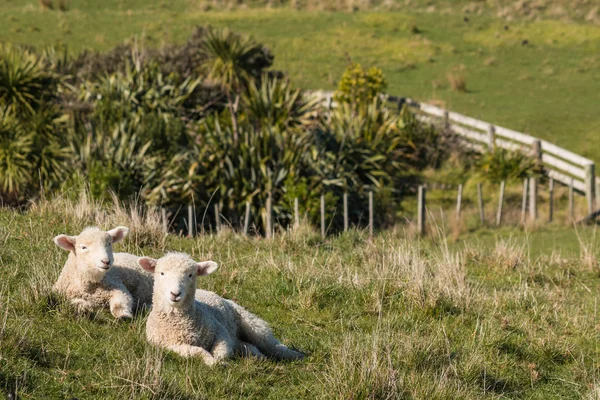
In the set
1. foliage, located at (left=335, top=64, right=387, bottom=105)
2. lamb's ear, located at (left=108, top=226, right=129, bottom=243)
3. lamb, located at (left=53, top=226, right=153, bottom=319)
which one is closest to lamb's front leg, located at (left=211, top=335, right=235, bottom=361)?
lamb, located at (left=53, top=226, right=153, bottom=319)

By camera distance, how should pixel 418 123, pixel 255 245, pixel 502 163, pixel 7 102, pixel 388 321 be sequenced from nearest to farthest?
pixel 388 321 → pixel 255 245 → pixel 7 102 → pixel 502 163 → pixel 418 123

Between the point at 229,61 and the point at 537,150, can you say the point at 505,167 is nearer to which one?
the point at 537,150

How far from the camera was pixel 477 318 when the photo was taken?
899cm

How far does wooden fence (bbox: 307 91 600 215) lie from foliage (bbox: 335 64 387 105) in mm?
806

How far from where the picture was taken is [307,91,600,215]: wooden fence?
2608 cm

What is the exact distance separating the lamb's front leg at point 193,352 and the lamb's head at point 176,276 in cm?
31

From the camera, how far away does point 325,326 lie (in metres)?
8.44

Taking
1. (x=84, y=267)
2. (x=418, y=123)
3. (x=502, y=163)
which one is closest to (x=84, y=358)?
(x=84, y=267)

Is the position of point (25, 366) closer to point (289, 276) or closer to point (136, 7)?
point (289, 276)

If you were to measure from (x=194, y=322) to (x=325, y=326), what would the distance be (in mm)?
1947

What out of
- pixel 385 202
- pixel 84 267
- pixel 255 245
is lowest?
pixel 385 202

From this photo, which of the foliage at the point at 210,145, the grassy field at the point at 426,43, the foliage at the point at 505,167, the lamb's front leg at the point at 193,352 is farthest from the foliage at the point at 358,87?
the lamb's front leg at the point at 193,352

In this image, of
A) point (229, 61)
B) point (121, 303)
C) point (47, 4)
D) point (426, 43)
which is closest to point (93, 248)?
point (121, 303)

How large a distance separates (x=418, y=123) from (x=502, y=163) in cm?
424
